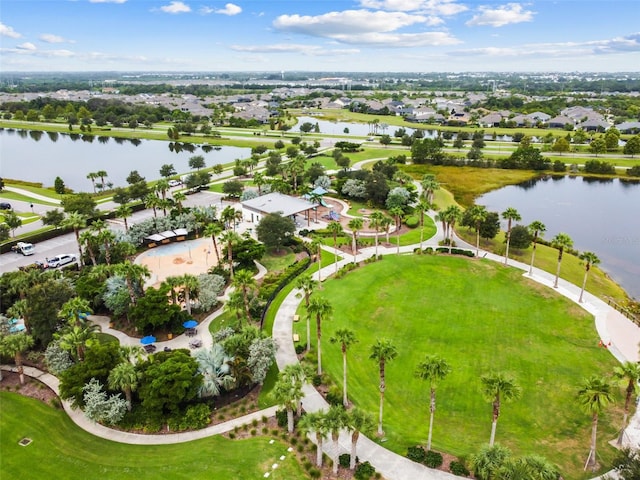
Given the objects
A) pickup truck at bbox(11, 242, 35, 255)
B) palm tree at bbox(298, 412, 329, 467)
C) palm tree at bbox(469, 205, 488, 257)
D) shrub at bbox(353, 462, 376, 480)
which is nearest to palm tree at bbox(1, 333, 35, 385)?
palm tree at bbox(298, 412, 329, 467)

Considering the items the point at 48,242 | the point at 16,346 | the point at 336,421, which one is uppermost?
the point at 336,421

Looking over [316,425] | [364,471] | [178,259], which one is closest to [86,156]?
[178,259]

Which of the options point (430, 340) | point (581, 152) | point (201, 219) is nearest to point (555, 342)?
point (430, 340)

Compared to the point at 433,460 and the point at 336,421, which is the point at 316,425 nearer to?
the point at 336,421

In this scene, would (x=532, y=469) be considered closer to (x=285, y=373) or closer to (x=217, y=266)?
(x=285, y=373)

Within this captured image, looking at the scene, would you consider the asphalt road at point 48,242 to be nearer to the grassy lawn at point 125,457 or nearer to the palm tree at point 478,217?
the grassy lawn at point 125,457

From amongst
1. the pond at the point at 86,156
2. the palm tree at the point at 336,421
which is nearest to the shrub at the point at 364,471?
the palm tree at the point at 336,421
